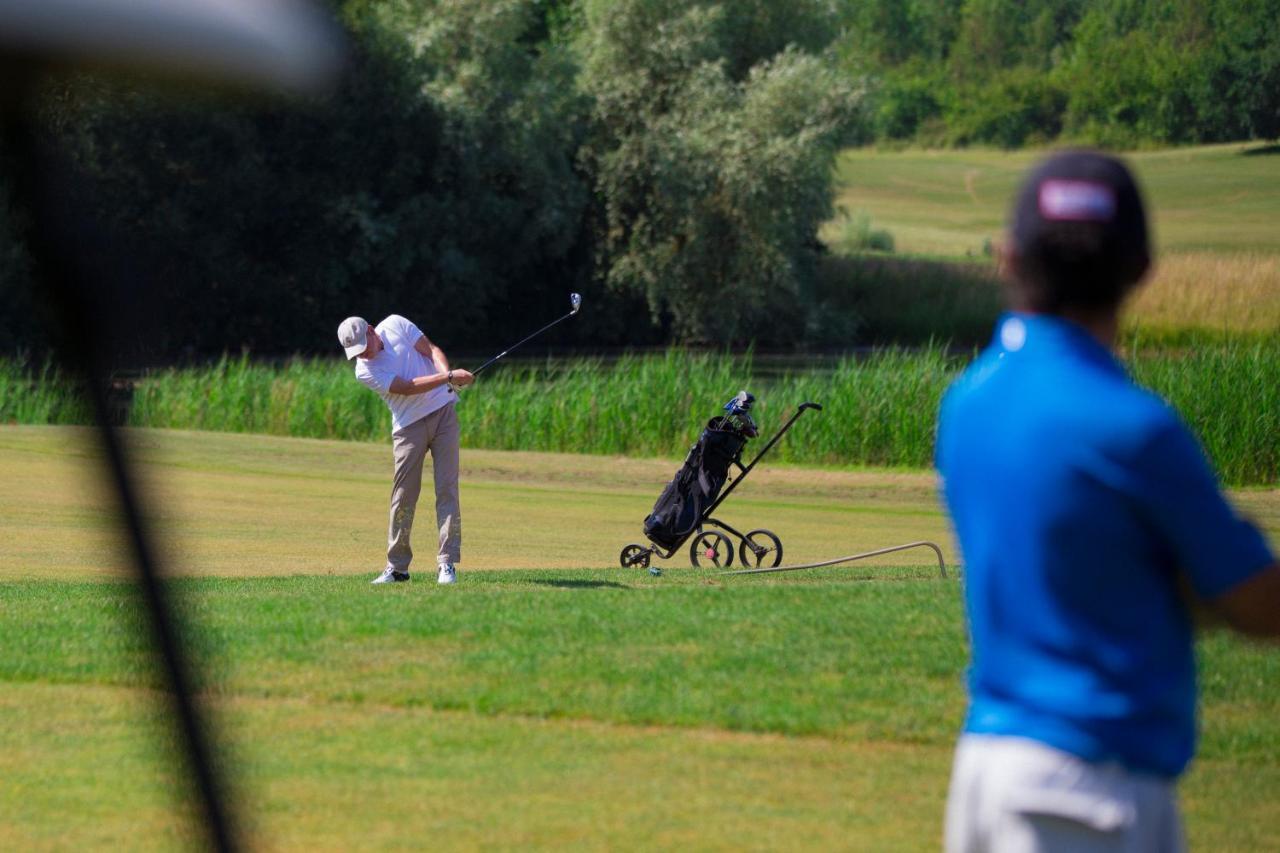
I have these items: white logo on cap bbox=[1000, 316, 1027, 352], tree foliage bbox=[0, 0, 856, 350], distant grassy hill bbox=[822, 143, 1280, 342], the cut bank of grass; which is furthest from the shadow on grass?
tree foliage bbox=[0, 0, 856, 350]

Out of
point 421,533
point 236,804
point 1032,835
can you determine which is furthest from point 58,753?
point 421,533

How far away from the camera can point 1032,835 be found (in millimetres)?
2643

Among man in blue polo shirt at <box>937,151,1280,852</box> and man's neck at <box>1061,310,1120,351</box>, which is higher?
man's neck at <box>1061,310,1120,351</box>

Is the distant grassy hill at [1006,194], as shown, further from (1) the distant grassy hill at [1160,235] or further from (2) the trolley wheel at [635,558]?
(2) the trolley wheel at [635,558]

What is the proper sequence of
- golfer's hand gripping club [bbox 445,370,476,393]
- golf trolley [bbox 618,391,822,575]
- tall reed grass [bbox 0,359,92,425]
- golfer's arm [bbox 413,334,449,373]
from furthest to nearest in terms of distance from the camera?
tall reed grass [bbox 0,359,92,425] → golf trolley [bbox 618,391,822,575] → golfer's arm [bbox 413,334,449,373] → golfer's hand gripping club [bbox 445,370,476,393]

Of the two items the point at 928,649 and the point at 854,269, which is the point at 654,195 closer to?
the point at 854,269

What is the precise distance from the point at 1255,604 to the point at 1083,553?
0.85ft

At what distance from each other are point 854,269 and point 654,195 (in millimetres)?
11163

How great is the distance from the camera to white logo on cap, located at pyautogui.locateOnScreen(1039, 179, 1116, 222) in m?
2.61

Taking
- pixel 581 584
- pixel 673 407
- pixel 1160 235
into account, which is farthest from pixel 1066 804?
pixel 1160 235

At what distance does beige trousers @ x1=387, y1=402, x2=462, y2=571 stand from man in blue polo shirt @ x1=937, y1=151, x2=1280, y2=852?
8.51m

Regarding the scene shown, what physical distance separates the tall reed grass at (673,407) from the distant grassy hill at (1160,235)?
2686mm

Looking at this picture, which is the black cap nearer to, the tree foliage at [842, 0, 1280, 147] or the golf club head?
the golf club head

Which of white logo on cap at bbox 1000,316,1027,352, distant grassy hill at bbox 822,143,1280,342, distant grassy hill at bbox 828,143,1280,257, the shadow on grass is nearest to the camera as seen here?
white logo on cap at bbox 1000,316,1027,352
